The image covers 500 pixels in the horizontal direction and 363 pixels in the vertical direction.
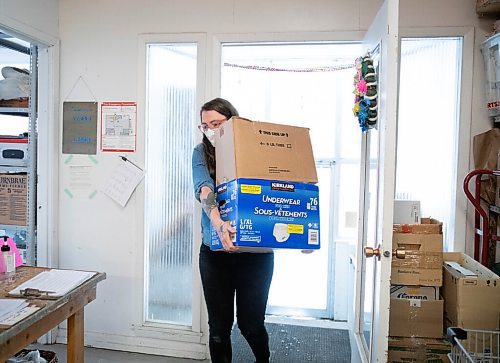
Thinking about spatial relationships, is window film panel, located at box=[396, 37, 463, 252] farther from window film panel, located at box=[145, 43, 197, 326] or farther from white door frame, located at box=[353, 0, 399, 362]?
window film panel, located at box=[145, 43, 197, 326]

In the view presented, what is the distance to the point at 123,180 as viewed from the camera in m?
2.75

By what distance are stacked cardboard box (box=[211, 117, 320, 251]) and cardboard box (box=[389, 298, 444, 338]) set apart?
0.76 m

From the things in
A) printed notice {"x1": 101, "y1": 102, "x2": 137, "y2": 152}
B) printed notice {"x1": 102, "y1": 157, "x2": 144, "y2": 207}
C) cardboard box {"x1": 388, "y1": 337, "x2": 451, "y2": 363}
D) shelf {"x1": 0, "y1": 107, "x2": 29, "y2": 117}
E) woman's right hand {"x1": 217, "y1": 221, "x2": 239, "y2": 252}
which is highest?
shelf {"x1": 0, "y1": 107, "x2": 29, "y2": 117}

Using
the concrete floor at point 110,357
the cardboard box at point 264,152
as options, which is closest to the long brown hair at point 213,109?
the cardboard box at point 264,152

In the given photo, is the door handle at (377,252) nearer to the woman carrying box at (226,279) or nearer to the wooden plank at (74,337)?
the woman carrying box at (226,279)

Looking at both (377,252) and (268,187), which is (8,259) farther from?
(377,252)

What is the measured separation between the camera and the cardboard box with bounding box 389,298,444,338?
2115mm

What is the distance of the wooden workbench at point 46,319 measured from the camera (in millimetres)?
1415

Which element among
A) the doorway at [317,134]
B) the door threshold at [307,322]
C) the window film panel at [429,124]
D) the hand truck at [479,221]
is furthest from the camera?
the doorway at [317,134]

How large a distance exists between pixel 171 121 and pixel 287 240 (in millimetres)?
1414

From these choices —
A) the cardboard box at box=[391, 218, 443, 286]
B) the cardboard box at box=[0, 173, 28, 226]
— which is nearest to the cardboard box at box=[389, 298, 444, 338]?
the cardboard box at box=[391, 218, 443, 286]

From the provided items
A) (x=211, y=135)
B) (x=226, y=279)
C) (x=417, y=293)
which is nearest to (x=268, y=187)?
(x=211, y=135)

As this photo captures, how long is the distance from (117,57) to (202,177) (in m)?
1.30

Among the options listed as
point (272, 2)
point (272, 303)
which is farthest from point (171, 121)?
point (272, 303)
